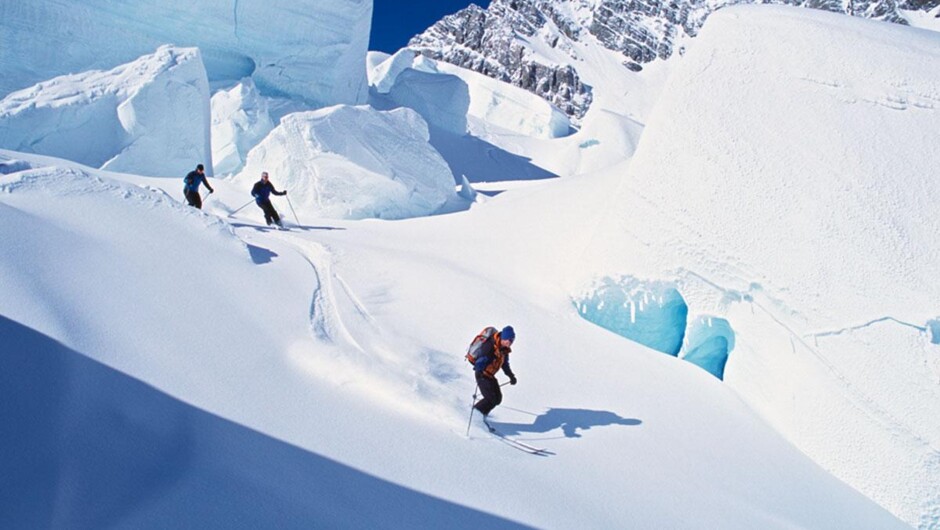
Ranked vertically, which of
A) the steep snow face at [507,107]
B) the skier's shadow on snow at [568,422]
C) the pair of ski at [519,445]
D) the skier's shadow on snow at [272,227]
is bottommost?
the steep snow face at [507,107]

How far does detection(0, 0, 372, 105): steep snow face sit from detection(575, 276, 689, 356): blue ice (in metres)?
12.4

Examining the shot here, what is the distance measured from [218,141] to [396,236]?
6874 mm

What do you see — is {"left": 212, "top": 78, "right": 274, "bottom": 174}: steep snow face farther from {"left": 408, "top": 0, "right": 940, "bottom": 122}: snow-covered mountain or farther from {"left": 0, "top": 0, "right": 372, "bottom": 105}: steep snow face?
{"left": 408, "top": 0, "right": 940, "bottom": 122}: snow-covered mountain

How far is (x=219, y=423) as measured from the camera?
10.5ft

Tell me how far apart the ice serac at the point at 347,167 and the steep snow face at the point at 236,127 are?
1797mm

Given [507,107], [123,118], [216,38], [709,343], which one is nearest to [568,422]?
[709,343]

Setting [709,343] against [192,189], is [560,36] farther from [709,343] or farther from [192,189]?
[709,343]

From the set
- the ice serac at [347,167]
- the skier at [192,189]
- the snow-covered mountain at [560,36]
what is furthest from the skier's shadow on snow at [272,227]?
the snow-covered mountain at [560,36]

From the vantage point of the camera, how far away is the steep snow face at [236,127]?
13.0m

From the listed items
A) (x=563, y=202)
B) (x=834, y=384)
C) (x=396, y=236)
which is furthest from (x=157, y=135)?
(x=834, y=384)

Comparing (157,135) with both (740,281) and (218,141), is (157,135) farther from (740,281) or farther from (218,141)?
(740,281)

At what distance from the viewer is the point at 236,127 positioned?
13.1 metres

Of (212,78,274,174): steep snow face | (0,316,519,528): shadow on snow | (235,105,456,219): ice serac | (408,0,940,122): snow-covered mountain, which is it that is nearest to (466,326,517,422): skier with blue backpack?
(0,316,519,528): shadow on snow

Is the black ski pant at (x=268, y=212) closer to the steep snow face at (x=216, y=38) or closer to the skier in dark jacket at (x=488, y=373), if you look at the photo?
the skier in dark jacket at (x=488, y=373)
